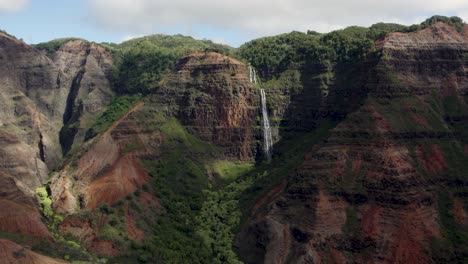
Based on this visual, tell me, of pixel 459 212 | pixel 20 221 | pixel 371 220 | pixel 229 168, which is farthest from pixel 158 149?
pixel 459 212

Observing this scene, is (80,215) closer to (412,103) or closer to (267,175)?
(267,175)

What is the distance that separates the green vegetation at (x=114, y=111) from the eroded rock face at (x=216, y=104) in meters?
15.7

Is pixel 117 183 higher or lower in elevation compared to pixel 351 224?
higher

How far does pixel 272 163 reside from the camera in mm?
111250

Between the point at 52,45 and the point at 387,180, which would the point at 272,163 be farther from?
the point at 52,45

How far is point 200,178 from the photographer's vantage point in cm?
Answer: 10738

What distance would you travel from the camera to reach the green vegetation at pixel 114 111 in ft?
424

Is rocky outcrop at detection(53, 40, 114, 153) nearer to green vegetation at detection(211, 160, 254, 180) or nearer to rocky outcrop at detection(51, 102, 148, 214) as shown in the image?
rocky outcrop at detection(51, 102, 148, 214)

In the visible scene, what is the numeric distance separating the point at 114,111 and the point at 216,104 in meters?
30.0

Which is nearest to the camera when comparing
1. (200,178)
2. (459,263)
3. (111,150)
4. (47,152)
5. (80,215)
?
(459,263)

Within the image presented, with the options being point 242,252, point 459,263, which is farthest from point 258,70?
point 459,263

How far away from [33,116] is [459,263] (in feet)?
310

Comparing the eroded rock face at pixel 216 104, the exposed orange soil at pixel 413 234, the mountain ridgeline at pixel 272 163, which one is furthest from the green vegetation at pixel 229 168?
the exposed orange soil at pixel 413 234

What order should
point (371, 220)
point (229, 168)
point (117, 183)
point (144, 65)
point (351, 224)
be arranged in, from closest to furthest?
point (371, 220)
point (351, 224)
point (117, 183)
point (229, 168)
point (144, 65)
